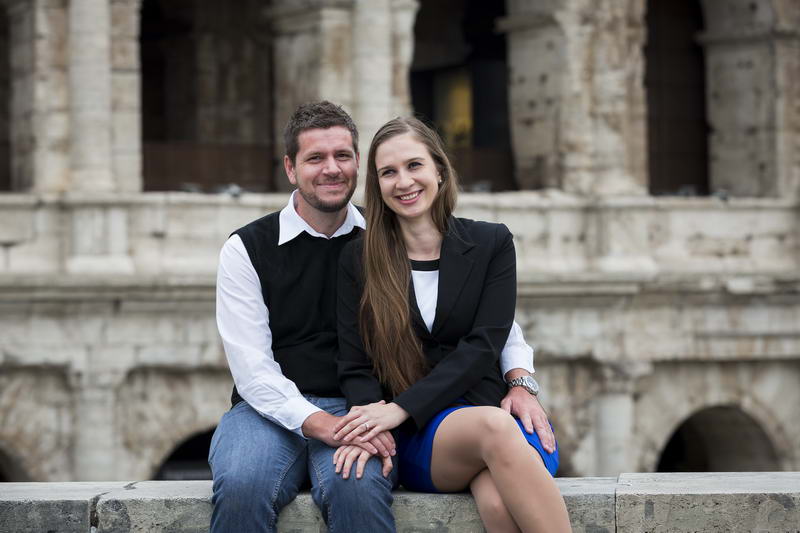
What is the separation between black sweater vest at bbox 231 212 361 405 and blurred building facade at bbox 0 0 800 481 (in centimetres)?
813

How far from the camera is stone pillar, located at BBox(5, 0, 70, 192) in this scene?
13781 mm

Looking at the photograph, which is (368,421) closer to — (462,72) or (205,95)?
(205,95)

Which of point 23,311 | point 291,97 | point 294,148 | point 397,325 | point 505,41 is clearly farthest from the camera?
point 505,41

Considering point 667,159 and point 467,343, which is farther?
point 667,159

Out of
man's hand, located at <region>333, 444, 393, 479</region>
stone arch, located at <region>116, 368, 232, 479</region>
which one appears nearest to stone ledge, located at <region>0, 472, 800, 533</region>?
man's hand, located at <region>333, 444, 393, 479</region>

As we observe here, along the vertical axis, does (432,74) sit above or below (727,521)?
above

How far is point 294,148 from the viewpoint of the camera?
18.3 ft

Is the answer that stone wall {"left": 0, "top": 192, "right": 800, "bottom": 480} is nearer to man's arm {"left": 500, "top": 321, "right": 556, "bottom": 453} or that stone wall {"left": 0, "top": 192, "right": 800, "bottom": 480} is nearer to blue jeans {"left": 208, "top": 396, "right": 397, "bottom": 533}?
man's arm {"left": 500, "top": 321, "right": 556, "bottom": 453}

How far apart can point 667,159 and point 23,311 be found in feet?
25.4

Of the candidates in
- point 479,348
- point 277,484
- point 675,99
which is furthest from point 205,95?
point 277,484

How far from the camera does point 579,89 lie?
15539 mm

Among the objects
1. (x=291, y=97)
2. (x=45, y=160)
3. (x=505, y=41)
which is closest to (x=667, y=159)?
(x=505, y=41)

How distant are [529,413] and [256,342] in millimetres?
931

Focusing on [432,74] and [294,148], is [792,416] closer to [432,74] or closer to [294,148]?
[432,74]
